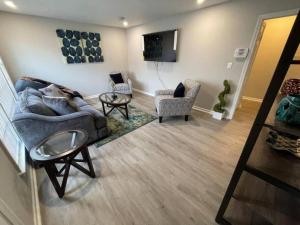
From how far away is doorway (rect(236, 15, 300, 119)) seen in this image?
3477mm

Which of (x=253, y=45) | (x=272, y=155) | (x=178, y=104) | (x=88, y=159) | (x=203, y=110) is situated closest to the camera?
(x=272, y=155)

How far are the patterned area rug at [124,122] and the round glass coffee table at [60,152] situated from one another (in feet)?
2.42

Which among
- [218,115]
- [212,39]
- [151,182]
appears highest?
[212,39]

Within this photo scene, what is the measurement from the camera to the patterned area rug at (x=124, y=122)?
2.62m

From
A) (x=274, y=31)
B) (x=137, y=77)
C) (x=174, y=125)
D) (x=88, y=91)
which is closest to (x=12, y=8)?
(x=88, y=91)

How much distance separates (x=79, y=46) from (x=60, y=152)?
152 inches

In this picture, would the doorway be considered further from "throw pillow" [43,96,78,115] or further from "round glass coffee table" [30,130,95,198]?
"throw pillow" [43,96,78,115]

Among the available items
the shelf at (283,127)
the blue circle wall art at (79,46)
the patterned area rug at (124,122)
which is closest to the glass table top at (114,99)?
the patterned area rug at (124,122)

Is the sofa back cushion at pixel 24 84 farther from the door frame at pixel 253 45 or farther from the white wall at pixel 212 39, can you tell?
the door frame at pixel 253 45

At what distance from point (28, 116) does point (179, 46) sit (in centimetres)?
359

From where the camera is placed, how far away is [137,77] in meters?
5.38

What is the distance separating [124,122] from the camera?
121 inches

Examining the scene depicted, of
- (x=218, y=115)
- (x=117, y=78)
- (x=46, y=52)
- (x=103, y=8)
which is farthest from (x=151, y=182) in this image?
(x=46, y=52)

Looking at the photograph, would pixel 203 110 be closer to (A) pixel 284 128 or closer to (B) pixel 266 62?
(B) pixel 266 62
